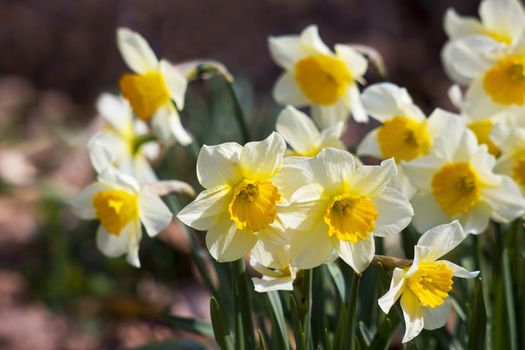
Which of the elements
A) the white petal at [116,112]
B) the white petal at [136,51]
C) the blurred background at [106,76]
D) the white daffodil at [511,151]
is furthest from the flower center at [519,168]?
the blurred background at [106,76]

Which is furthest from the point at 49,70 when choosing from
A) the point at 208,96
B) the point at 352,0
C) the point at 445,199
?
the point at 445,199

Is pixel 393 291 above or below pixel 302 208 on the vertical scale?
below

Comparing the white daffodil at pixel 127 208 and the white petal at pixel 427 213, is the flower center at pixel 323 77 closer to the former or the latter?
the white petal at pixel 427 213

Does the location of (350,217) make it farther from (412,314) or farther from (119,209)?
(119,209)

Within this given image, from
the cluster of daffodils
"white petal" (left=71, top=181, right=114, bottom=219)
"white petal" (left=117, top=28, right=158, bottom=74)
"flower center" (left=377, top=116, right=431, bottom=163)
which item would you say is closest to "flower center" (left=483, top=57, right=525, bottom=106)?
the cluster of daffodils

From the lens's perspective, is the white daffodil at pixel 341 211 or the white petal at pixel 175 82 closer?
the white daffodil at pixel 341 211

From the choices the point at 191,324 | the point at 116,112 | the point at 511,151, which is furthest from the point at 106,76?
the point at 511,151

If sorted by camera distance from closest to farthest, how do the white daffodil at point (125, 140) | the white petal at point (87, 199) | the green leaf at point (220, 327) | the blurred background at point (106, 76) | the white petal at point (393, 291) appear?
the white petal at point (393, 291) < the green leaf at point (220, 327) < the white petal at point (87, 199) < the white daffodil at point (125, 140) < the blurred background at point (106, 76)
